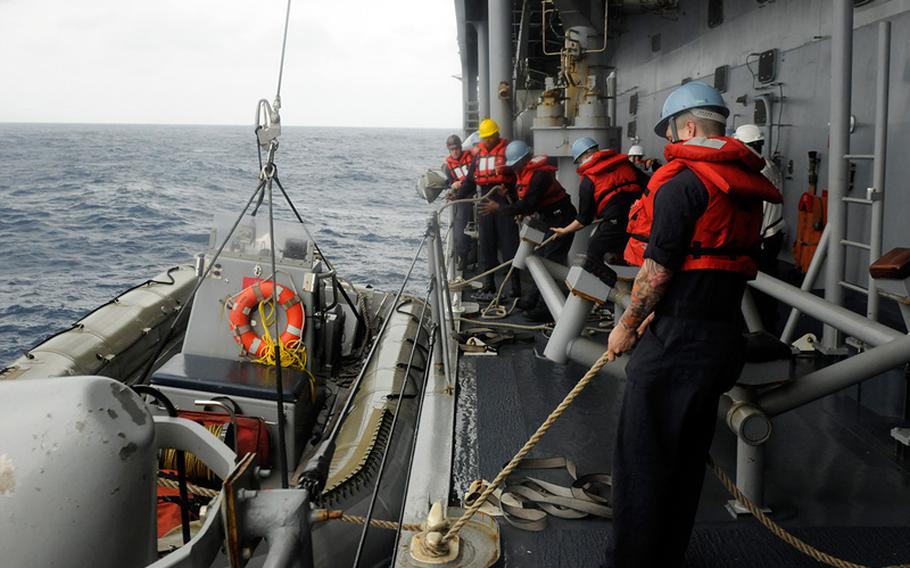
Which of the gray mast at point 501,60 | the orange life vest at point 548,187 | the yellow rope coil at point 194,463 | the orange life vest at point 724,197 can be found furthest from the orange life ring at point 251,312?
the gray mast at point 501,60

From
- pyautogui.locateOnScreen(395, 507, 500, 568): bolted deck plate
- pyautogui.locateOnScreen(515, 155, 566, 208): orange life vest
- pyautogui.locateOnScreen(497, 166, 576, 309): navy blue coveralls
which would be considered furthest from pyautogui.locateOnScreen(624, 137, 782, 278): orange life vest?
pyautogui.locateOnScreen(515, 155, 566, 208): orange life vest

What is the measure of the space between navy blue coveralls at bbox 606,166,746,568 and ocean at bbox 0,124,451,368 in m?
4.28

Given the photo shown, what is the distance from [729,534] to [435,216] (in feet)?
8.12

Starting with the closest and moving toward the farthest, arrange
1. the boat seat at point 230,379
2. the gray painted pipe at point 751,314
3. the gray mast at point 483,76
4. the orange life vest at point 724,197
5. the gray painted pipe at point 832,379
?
1. the orange life vest at point 724,197
2. the gray painted pipe at point 832,379
3. the gray painted pipe at point 751,314
4. the boat seat at point 230,379
5. the gray mast at point 483,76

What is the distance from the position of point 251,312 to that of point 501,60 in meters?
4.88

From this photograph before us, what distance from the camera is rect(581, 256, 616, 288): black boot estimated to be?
9.84ft

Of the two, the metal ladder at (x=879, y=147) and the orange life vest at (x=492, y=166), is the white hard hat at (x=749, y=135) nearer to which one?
the metal ladder at (x=879, y=147)

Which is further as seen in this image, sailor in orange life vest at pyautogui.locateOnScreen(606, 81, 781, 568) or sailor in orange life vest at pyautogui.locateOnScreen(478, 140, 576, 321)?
sailor in orange life vest at pyautogui.locateOnScreen(478, 140, 576, 321)

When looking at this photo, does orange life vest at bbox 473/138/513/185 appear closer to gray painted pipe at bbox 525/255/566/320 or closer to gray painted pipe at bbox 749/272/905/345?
gray painted pipe at bbox 525/255/566/320

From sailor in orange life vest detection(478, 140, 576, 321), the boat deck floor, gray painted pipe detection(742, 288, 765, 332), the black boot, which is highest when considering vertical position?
sailor in orange life vest detection(478, 140, 576, 321)

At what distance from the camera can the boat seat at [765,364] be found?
2.78 meters

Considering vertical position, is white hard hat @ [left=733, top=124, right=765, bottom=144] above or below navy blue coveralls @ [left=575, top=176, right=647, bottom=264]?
above

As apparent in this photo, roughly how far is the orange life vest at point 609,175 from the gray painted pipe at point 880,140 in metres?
1.69

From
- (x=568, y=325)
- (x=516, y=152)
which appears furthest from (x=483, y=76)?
(x=568, y=325)
